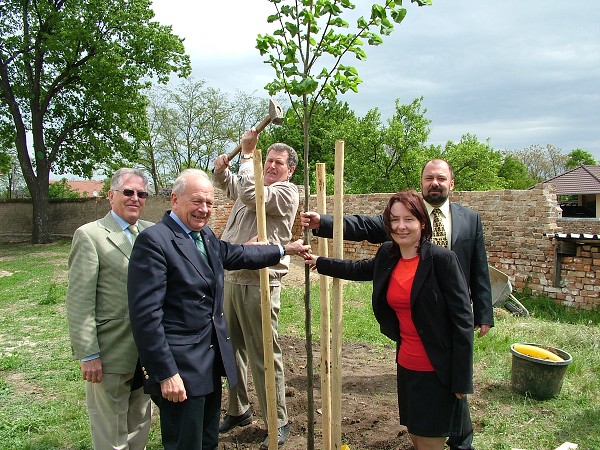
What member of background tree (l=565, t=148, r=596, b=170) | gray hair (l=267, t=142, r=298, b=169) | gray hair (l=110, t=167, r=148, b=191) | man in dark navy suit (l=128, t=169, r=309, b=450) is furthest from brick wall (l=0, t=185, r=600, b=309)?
background tree (l=565, t=148, r=596, b=170)

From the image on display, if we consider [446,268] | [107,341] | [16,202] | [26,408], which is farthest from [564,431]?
[16,202]

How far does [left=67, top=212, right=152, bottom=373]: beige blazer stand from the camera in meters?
2.56

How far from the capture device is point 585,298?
7840mm

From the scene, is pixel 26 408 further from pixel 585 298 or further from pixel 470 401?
pixel 585 298

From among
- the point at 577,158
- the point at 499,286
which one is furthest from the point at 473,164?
the point at 577,158

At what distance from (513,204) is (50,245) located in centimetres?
1781

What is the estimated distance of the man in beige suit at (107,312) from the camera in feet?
8.41

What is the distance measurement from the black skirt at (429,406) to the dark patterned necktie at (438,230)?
1019 mm

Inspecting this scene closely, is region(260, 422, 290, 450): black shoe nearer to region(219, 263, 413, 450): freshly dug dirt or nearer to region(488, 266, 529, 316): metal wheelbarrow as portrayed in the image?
region(219, 263, 413, 450): freshly dug dirt

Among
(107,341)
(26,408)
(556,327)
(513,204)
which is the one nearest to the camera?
(107,341)

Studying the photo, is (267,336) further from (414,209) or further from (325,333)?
(414,209)

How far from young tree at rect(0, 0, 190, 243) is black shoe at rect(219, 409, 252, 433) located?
17.2 meters

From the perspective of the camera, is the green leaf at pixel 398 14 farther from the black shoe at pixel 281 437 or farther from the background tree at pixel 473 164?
the background tree at pixel 473 164

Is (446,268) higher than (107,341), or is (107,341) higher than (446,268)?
(446,268)
